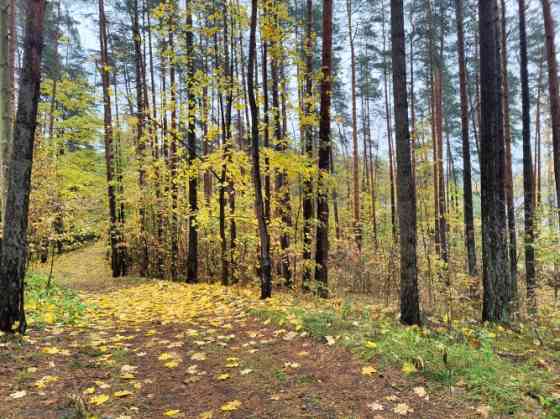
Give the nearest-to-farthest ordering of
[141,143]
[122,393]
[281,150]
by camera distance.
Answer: [122,393], [281,150], [141,143]

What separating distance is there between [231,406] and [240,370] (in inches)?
31.5

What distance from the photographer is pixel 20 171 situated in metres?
4.36

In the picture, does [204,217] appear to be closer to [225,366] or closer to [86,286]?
[86,286]

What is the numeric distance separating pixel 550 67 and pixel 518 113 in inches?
495

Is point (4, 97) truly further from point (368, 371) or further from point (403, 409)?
point (403, 409)

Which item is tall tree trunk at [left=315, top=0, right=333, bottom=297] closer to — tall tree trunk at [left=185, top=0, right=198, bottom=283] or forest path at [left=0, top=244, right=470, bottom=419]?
forest path at [left=0, top=244, right=470, bottom=419]

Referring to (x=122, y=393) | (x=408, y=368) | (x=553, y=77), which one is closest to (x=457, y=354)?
(x=408, y=368)

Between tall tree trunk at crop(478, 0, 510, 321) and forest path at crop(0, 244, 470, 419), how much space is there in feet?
11.0

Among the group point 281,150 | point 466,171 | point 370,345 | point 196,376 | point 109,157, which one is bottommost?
point 196,376

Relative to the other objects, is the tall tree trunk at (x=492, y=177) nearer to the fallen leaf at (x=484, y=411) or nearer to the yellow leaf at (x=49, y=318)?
the fallen leaf at (x=484, y=411)

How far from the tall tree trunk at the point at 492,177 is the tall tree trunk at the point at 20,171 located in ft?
22.4

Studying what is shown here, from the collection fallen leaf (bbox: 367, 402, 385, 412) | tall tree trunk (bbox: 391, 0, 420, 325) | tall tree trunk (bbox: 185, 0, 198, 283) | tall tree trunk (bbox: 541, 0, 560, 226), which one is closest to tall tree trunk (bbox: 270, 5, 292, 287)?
tall tree trunk (bbox: 185, 0, 198, 283)

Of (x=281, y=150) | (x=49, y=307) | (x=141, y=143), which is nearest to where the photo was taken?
(x=49, y=307)

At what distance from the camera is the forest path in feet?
9.75
